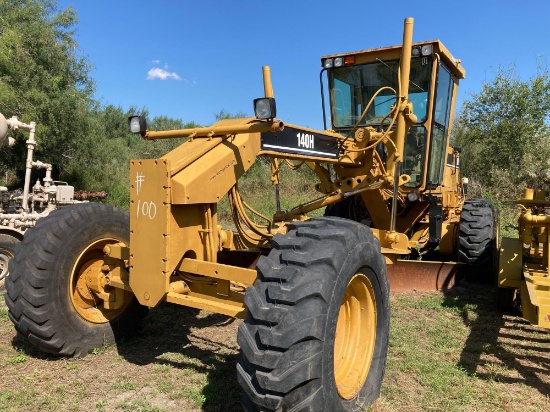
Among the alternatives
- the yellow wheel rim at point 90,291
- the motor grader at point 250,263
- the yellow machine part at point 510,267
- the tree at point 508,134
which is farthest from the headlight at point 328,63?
the tree at point 508,134

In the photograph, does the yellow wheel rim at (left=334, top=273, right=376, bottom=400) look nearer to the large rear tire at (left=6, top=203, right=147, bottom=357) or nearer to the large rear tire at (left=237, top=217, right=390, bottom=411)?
the large rear tire at (left=237, top=217, right=390, bottom=411)

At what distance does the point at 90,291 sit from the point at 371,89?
4.16 metres

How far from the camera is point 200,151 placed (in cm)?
322

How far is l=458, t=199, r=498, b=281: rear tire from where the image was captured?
237 inches

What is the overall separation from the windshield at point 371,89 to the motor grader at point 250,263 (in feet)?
0.19

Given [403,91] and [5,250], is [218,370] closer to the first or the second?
[403,91]

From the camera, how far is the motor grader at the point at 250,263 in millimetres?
2396

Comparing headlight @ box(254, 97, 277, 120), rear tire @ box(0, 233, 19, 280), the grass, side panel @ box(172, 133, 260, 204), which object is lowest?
the grass

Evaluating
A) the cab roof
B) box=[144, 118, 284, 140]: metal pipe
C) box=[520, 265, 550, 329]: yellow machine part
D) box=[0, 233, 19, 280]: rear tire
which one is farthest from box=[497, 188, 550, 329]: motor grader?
box=[0, 233, 19, 280]: rear tire

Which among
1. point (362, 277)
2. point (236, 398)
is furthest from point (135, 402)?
point (362, 277)

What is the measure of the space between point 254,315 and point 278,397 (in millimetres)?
413

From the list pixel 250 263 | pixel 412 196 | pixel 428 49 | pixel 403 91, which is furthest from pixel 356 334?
pixel 428 49

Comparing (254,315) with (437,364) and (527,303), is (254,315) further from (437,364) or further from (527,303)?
(527,303)

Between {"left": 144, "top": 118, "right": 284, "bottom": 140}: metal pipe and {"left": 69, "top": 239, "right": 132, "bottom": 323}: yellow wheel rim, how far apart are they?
1088mm
